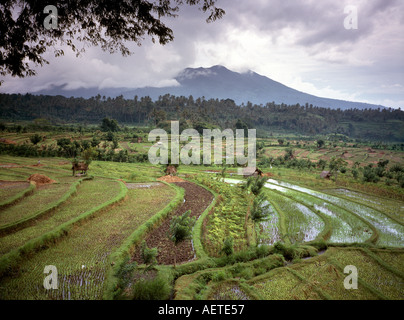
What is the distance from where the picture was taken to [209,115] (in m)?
134

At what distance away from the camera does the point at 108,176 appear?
91.4 ft

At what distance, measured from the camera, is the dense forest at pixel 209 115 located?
124688mm

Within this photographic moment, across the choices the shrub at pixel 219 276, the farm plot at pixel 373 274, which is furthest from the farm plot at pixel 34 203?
the farm plot at pixel 373 274

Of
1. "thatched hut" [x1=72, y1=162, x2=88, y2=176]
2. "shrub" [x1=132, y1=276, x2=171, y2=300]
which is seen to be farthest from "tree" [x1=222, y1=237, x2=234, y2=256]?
"thatched hut" [x1=72, y1=162, x2=88, y2=176]

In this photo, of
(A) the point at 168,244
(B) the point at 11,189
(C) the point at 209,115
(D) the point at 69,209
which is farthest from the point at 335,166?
(C) the point at 209,115

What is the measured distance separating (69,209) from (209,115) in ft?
410

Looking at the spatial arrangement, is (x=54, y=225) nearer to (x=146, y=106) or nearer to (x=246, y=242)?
(x=246, y=242)

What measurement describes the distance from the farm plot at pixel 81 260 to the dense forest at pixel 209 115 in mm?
101269

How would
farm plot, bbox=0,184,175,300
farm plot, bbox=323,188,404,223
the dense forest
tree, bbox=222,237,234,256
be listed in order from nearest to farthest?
1. farm plot, bbox=0,184,175,300
2. tree, bbox=222,237,234,256
3. farm plot, bbox=323,188,404,223
4. the dense forest

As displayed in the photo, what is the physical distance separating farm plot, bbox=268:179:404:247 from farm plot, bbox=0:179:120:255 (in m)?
21.6

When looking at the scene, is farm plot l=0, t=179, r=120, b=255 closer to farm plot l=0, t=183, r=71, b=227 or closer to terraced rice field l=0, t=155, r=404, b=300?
terraced rice field l=0, t=155, r=404, b=300

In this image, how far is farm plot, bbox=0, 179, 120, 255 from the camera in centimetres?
1040

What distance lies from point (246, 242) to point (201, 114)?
112865 mm

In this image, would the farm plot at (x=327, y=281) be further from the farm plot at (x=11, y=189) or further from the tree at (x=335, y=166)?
the tree at (x=335, y=166)
